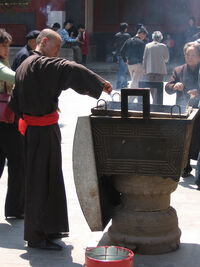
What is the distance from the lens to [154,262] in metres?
4.19

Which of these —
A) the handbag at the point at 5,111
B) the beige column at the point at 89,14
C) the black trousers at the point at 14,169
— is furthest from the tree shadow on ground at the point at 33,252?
the beige column at the point at 89,14

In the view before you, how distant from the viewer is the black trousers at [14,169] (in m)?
5.15

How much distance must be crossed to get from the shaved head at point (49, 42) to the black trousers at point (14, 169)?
96cm

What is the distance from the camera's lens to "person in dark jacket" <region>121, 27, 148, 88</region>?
1224 centimetres

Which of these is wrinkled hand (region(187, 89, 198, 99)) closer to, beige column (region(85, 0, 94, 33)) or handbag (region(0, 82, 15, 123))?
handbag (region(0, 82, 15, 123))

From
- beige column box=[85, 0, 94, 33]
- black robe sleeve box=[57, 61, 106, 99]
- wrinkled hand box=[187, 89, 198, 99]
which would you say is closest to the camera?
black robe sleeve box=[57, 61, 106, 99]

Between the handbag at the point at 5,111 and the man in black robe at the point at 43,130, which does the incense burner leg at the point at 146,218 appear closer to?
the man in black robe at the point at 43,130

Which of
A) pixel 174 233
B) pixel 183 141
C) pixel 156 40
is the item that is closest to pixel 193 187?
pixel 174 233

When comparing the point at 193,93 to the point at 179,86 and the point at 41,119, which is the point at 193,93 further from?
the point at 41,119

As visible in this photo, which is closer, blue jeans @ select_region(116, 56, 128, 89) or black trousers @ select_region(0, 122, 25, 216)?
black trousers @ select_region(0, 122, 25, 216)

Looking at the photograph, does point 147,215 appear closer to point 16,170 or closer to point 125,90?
point 125,90

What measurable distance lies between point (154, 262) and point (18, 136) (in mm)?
1715

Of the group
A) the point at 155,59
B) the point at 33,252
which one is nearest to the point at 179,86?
the point at 33,252

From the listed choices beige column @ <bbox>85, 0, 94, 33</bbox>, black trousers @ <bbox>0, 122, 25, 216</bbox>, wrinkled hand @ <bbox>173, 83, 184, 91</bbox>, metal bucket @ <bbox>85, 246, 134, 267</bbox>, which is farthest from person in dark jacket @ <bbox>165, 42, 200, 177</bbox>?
beige column @ <bbox>85, 0, 94, 33</bbox>
